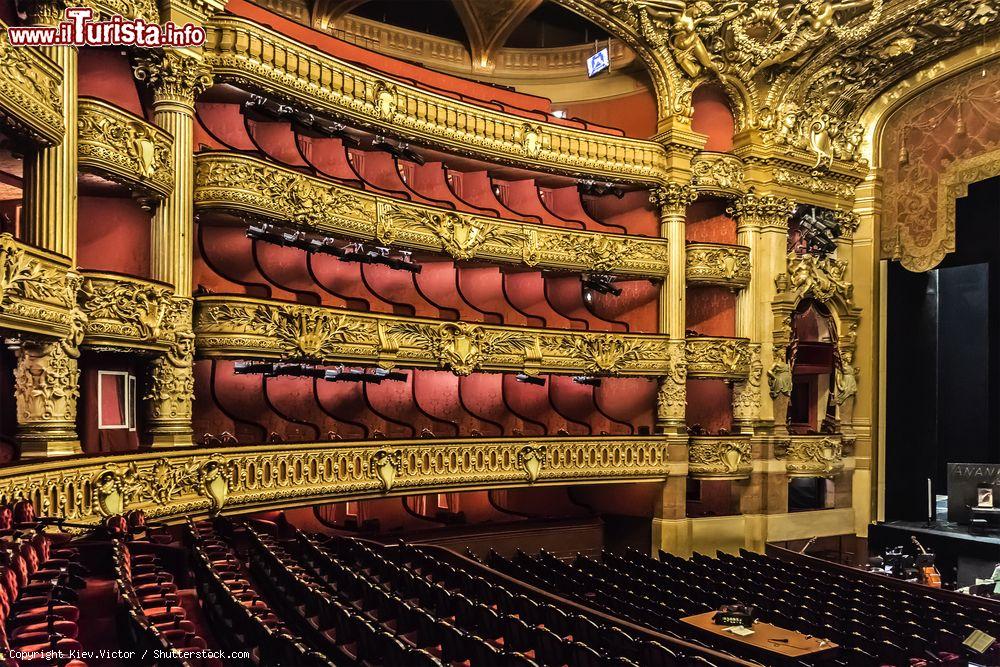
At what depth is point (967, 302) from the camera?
15.4m

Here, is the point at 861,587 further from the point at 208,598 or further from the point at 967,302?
the point at 967,302

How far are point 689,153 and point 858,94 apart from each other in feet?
12.4

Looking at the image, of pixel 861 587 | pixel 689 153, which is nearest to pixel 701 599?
pixel 861 587

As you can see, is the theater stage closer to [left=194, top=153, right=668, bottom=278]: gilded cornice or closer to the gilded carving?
the gilded carving

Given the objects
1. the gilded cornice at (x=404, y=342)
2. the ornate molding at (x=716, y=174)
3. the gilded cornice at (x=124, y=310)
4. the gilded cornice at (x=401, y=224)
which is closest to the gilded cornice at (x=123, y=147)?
the gilded cornice at (x=401, y=224)

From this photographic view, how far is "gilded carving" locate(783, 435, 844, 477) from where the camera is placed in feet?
45.3

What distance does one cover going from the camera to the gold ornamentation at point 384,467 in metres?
9.80

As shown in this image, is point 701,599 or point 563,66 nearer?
point 701,599

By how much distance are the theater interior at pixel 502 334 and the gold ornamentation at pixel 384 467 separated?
0.05m

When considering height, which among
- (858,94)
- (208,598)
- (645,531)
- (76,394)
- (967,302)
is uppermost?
(858,94)

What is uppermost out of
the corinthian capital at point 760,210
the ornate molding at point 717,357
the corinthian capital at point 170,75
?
the corinthian capital at point 170,75

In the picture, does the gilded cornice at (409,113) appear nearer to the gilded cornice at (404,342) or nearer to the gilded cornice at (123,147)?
the gilded cornice at (123,147)

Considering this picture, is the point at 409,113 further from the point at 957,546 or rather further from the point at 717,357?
the point at 957,546

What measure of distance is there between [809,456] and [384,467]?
25.7 ft
